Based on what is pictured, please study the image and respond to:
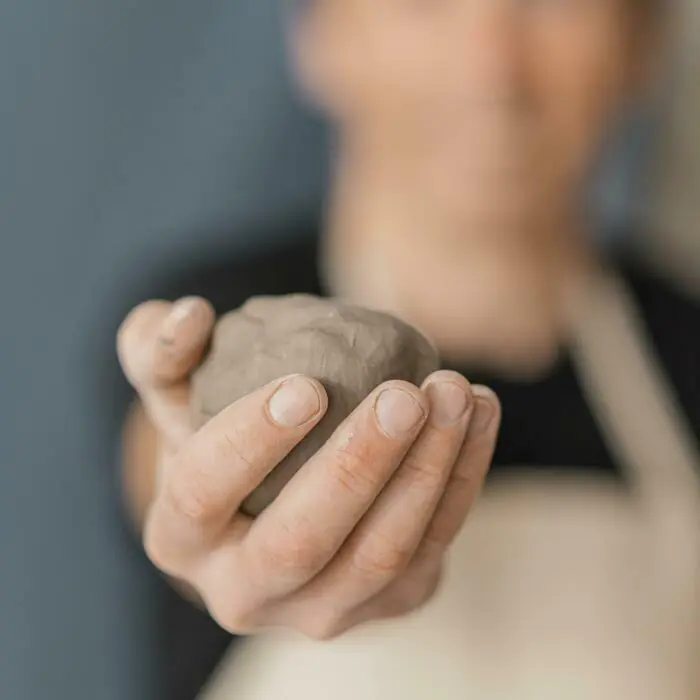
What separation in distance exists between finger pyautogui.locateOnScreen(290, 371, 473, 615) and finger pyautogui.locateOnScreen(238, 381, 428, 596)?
1 cm

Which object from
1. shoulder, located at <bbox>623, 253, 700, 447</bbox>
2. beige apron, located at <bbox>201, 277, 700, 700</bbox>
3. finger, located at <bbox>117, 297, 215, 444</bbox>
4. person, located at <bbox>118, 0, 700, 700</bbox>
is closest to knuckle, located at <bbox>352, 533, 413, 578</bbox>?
finger, located at <bbox>117, 297, 215, 444</bbox>

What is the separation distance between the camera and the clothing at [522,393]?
883 millimetres

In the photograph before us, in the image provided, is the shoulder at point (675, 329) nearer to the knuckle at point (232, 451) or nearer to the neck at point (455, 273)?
the neck at point (455, 273)

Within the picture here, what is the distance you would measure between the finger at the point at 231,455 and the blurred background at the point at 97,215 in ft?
1.93

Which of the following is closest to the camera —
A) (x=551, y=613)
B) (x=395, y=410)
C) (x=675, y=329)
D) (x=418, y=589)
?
(x=395, y=410)

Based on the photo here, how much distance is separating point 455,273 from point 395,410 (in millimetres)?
639

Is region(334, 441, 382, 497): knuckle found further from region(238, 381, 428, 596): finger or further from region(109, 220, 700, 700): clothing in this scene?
region(109, 220, 700, 700): clothing

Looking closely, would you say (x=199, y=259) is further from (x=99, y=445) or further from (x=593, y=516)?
(x=593, y=516)

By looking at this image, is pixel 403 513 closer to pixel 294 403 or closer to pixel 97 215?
pixel 294 403

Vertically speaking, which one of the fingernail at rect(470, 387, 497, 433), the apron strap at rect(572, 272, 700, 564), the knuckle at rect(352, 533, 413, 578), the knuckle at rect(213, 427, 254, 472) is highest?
the knuckle at rect(213, 427, 254, 472)

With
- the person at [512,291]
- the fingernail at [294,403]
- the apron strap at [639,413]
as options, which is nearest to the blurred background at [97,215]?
the person at [512,291]

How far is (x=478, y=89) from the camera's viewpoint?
84 cm

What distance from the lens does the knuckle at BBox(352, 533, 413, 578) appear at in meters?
0.39

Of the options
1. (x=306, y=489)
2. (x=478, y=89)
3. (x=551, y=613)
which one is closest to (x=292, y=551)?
(x=306, y=489)
